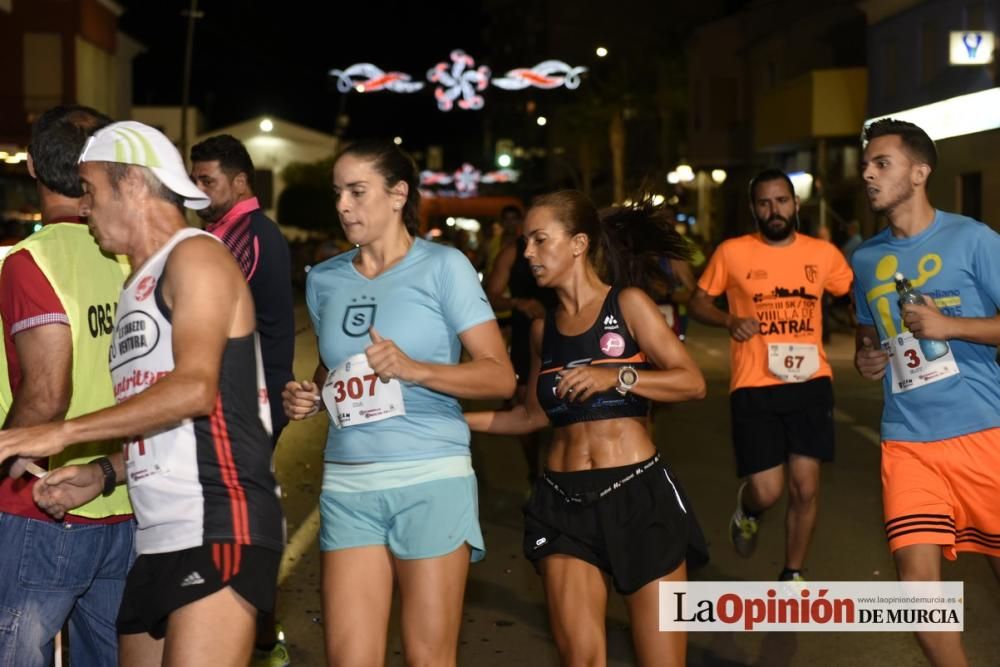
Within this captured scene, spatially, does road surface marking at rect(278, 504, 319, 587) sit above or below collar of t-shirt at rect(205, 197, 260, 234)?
below

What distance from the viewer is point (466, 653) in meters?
6.63

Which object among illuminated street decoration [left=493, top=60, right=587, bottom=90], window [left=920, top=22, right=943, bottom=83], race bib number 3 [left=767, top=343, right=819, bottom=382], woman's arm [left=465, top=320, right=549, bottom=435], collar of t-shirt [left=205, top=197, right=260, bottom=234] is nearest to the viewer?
woman's arm [left=465, top=320, right=549, bottom=435]

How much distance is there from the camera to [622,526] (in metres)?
4.93

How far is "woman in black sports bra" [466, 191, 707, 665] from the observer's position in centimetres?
489

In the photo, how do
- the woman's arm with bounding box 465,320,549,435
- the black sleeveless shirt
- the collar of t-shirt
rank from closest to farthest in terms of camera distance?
the black sleeveless shirt → the woman's arm with bounding box 465,320,549,435 → the collar of t-shirt

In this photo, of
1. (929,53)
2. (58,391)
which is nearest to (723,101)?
(929,53)

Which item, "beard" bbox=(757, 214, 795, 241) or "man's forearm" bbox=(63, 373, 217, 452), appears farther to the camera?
"beard" bbox=(757, 214, 795, 241)

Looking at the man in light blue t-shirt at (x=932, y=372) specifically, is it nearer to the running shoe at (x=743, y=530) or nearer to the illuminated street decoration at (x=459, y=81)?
the running shoe at (x=743, y=530)

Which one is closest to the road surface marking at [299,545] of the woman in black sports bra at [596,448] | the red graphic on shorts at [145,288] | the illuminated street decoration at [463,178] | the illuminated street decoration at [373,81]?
the woman in black sports bra at [596,448]

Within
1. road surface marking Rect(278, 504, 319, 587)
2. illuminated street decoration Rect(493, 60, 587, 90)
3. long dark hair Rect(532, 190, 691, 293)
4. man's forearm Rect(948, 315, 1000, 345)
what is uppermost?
illuminated street decoration Rect(493, 60, 587, 90)

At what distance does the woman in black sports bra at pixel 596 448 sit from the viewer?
489 centimetres

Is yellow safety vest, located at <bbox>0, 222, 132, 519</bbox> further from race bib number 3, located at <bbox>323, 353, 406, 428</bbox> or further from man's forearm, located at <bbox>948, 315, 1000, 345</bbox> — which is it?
man's forearm, located at <bbox>948, 315, 1000, 345</bbox>

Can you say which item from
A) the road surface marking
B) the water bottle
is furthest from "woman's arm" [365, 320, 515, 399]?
the road surface marking

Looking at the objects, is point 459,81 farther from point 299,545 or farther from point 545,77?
point 299,545
